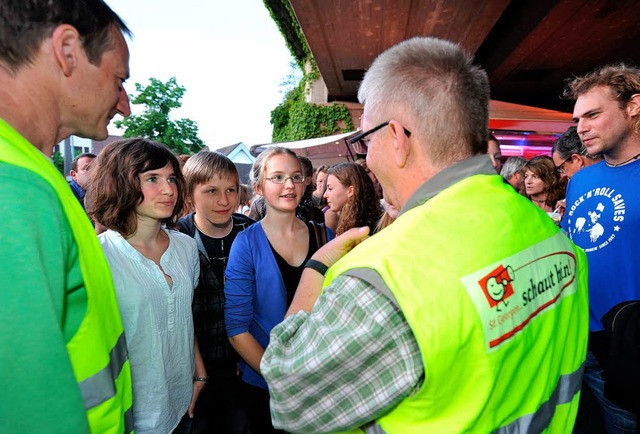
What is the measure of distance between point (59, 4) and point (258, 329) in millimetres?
1859

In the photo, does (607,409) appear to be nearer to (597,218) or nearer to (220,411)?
(597,218)

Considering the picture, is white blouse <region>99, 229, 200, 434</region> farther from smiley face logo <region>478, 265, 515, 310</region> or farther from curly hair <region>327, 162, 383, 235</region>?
curly hair <region>327, 162, 383, 235</region>

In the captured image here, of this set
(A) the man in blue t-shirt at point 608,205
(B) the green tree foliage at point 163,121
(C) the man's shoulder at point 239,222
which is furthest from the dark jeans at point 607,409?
(B) the green tree foliage at point 163,121

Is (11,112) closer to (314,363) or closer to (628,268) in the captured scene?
(314,363)

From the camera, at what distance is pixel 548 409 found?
1.17 metres

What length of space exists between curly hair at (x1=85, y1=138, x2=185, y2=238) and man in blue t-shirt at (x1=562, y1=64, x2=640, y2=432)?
2.68 meters

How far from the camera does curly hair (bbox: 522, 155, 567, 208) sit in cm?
459

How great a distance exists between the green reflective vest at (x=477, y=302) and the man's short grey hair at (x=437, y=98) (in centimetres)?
15

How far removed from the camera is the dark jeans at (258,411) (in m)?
2.33

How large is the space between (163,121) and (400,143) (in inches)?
1633

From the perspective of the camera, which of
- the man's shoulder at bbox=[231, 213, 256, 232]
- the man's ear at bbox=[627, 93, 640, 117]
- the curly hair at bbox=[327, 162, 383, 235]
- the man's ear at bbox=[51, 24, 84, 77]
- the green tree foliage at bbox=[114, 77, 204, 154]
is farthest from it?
the green tree foliage at bbox=[114, 77, 204, 154]

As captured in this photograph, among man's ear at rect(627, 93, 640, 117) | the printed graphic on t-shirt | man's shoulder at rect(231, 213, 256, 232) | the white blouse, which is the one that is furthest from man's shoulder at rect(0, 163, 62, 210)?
man's ear at rect(627, 93, 640, 117)

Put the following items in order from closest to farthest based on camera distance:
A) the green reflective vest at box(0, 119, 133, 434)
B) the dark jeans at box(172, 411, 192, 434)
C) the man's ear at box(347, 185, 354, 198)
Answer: the green reflective vest at box(0, 119, 133, 434) < the dark jeans at box(172, 411, 192, 434) < the man's ear at box(347, 185, 354, 198)

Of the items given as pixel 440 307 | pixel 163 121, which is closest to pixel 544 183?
pixel 440 307
